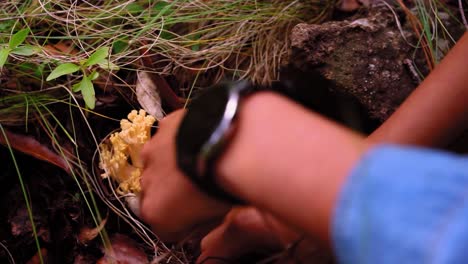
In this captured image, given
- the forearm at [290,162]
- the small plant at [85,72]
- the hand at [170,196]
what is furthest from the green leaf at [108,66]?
the forearm at [290,162]

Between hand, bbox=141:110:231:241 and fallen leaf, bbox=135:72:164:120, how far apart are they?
0.54 metres

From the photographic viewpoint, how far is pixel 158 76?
1572mm

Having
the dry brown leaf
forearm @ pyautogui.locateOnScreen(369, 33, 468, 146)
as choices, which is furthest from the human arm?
the dry brown leaf

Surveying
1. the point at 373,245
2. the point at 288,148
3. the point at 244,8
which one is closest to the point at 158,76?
the point at 244,8

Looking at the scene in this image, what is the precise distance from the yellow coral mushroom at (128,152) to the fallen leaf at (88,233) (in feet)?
0.36

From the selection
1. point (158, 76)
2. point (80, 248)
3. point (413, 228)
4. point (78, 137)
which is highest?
point (413, 228)

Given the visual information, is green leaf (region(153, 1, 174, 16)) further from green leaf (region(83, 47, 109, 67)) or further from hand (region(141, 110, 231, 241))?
hand (region(141, 110, 231, 241))

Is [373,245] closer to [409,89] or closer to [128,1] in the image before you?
→ [409,89]

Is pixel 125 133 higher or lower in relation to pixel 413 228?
lower

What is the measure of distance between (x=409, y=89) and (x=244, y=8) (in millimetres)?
566

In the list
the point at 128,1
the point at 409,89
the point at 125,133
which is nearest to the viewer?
the point at 125,133

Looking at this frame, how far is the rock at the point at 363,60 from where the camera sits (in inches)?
58.7

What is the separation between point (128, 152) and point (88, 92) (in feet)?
0.60

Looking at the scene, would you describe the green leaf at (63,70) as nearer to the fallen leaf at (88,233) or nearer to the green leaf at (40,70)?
the green leaf at (40,70)
